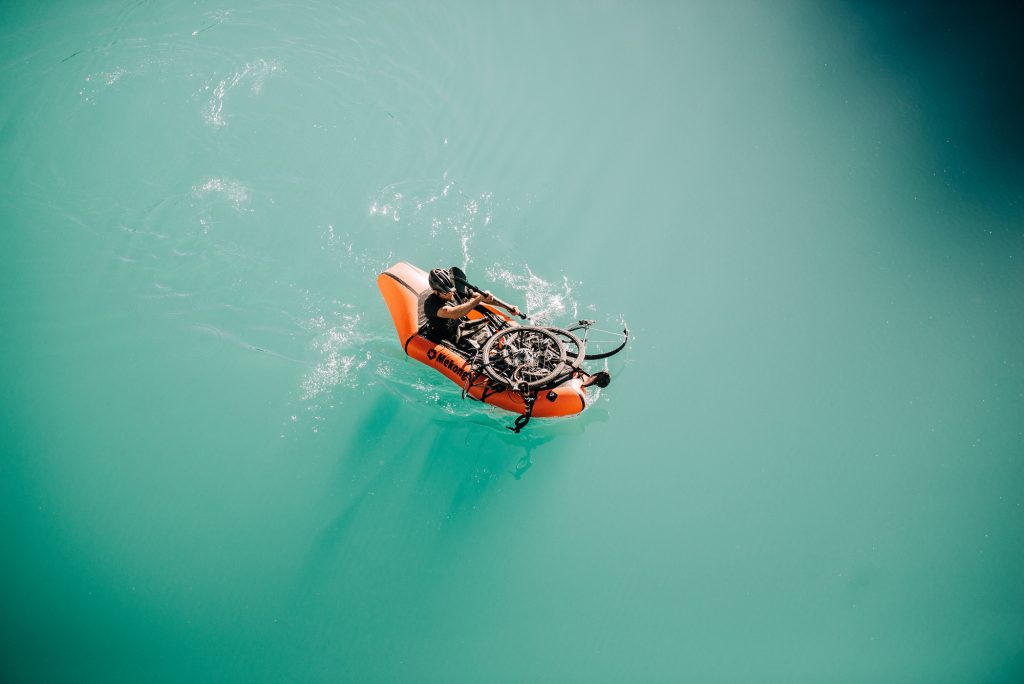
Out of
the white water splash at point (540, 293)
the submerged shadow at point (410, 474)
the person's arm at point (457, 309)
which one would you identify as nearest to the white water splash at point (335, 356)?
the submerged shadow at point (410, 474)

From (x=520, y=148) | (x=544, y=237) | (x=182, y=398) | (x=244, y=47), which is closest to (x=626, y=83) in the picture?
(x=520, y=148)

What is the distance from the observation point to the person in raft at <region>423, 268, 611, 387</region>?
623cm

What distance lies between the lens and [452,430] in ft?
22.9

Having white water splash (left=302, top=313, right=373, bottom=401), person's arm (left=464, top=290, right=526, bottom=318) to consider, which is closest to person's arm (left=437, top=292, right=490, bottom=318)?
person's arm (left=464, top=290, right=526, bottom=318)

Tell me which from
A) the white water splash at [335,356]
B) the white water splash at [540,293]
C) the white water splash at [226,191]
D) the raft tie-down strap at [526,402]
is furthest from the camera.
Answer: the white water splash at [226,191]

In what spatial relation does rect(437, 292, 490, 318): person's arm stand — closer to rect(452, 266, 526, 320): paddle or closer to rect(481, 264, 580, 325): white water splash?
rect(452, 266, 526, 320): paddle

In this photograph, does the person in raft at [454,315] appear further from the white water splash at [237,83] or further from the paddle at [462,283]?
the white water splash at [237,83]

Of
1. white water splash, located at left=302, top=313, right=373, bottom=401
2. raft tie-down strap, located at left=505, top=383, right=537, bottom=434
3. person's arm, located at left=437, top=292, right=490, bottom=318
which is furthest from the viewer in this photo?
white water splash, located at left=302, top=313, right=373, bottom=401

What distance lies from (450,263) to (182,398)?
3.73m

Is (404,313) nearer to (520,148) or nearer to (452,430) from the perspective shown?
(452,430)

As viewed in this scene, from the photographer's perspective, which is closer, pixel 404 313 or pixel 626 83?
pixel 404 313

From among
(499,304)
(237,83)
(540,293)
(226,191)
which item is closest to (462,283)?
(499,304)

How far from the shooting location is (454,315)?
6.41 metres

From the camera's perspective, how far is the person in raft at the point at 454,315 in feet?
20.4
